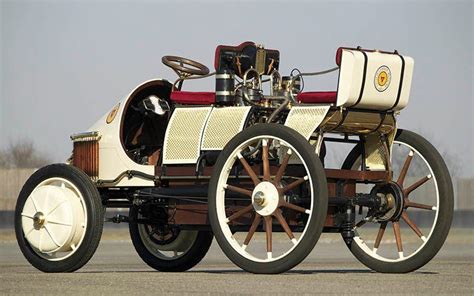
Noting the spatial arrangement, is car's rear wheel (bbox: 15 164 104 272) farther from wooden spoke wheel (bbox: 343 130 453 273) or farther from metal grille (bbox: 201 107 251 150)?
wooden spoke wheel (bbox: 343 130 453 273)

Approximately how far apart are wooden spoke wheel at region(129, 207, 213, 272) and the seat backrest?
3.41 m

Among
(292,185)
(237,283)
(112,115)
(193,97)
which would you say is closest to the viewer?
(237,283)

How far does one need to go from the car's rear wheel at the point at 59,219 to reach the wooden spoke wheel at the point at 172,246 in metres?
1.39

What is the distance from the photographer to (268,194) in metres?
15.1

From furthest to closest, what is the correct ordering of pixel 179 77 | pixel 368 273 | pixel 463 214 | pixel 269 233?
pixel 463 214 → pixel 179 77 → pixel 368 273 → pixel 269 233

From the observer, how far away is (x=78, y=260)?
643 inches

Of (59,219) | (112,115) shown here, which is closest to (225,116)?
(112,115)

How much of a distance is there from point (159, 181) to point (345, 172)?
2290 mm

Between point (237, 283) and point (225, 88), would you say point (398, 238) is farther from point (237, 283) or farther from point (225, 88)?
point (237, 283)

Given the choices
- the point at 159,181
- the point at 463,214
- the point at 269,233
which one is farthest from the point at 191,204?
the point at 463,214

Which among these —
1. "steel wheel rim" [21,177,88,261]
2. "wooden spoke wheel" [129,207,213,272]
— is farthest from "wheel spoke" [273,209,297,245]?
"wooden spoke wheel" [129,207,213,272]

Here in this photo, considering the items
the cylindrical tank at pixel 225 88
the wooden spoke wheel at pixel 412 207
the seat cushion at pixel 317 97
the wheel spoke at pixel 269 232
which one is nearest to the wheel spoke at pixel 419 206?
the wooden spoke wheel at pixel 412 207

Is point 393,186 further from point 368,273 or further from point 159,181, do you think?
point 159,181

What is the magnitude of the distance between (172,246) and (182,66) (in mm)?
2285
